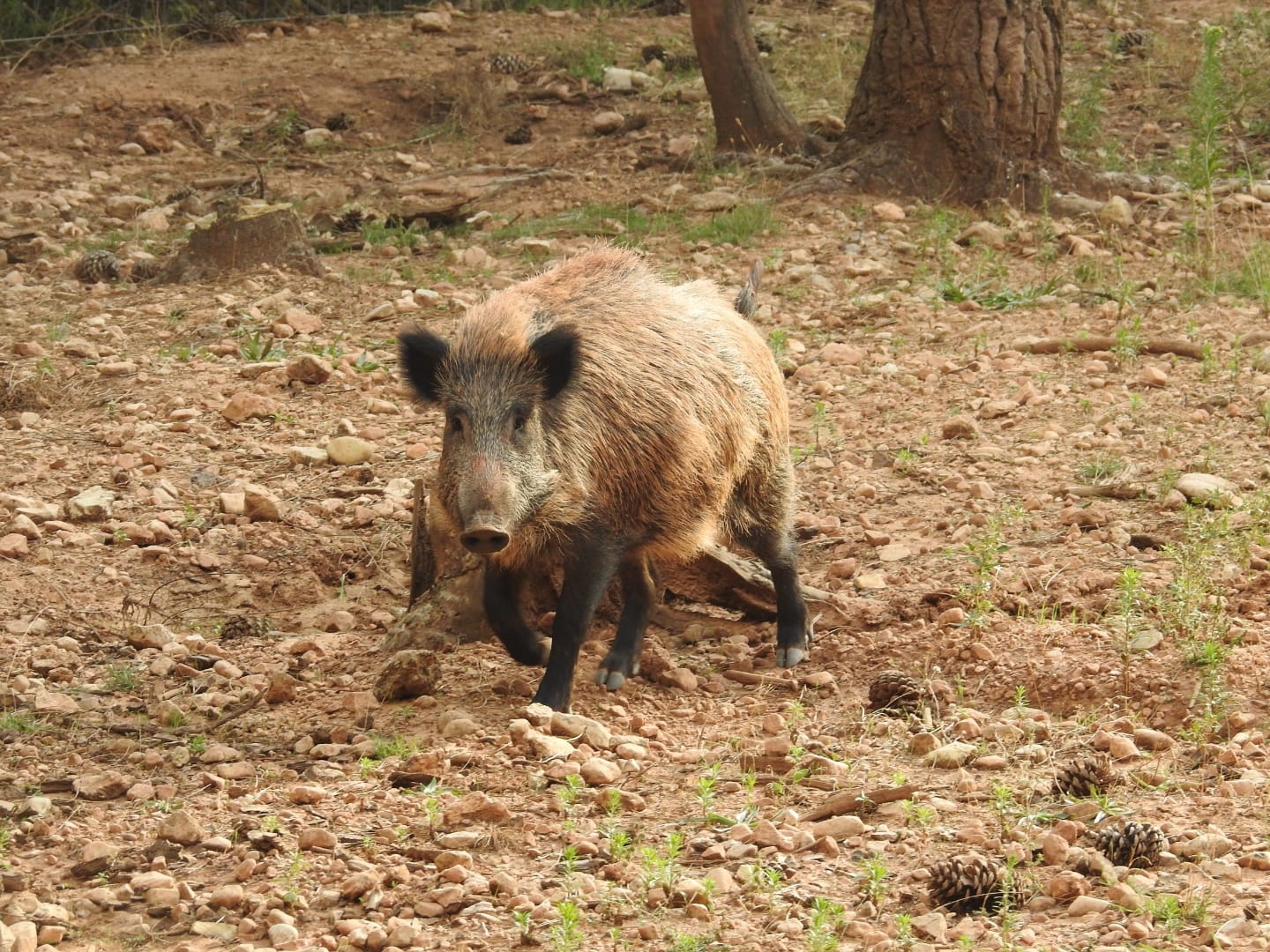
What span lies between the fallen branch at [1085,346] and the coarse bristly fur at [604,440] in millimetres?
2636

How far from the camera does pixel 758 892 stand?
381 cm

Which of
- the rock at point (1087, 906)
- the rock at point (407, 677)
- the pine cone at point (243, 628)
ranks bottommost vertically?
the pine cone at point (243, 628)

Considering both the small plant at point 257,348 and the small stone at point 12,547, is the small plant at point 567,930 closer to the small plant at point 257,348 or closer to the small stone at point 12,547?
the small stone at point 12,547

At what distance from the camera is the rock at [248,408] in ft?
25.4

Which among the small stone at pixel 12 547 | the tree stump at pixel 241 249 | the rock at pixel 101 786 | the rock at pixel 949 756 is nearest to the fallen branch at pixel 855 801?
the rock at pixel 949 756

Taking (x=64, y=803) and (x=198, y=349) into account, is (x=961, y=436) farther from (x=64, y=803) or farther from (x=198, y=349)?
(x=64, y=803)

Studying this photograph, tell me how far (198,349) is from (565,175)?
393 cm

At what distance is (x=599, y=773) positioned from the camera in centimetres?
459

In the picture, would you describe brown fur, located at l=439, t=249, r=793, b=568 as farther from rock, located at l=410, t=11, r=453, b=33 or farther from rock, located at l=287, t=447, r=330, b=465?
rock, located at l=410, t=11, r=453, b=33

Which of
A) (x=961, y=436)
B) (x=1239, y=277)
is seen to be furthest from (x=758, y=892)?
(x=1239, y=277)

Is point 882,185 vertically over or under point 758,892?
over

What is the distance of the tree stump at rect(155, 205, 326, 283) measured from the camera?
9688 mm

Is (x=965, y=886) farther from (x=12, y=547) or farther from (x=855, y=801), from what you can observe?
(x=12, y=547)

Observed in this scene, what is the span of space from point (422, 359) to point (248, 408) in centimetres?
265
